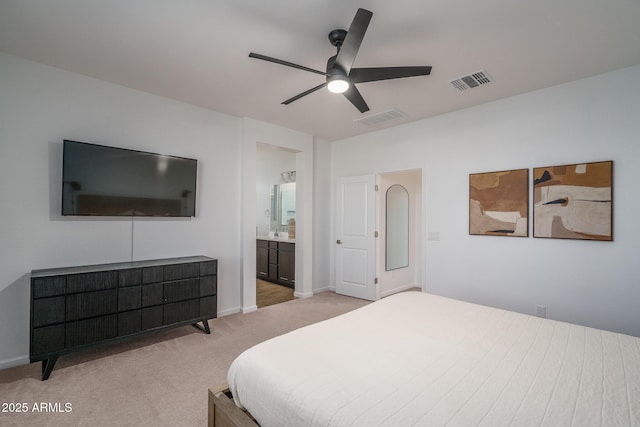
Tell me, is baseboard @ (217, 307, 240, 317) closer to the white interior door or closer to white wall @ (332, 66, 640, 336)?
the white interior door

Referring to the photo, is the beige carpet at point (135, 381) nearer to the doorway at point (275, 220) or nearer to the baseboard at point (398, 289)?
the doorway at point (275, 220)

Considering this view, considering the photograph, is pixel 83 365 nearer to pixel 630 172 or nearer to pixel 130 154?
pixel 130 154

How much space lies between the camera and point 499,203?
3387mm

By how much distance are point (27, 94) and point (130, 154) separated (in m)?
0.92

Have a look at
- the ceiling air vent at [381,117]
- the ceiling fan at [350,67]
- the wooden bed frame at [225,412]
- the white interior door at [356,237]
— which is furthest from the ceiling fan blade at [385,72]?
the white interior door at [356,237]

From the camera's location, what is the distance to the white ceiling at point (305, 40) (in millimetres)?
1955

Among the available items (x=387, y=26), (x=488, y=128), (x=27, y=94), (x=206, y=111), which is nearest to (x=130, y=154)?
(x=27, y=94)

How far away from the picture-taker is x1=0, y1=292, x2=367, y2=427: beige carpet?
188cm

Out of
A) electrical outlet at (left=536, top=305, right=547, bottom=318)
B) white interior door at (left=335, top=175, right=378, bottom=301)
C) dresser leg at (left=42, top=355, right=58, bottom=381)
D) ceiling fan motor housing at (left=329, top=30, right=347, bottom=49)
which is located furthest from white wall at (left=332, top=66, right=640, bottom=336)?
dresser leg at (left=42, top=355, right=58, bottom=381)

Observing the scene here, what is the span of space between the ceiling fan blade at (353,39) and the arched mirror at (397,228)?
3.36 m

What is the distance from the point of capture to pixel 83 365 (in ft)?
8.21

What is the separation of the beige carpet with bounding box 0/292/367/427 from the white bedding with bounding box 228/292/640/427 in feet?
3.32

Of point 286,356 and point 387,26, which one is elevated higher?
point 387,26

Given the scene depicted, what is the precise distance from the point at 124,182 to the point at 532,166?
4.46 m
